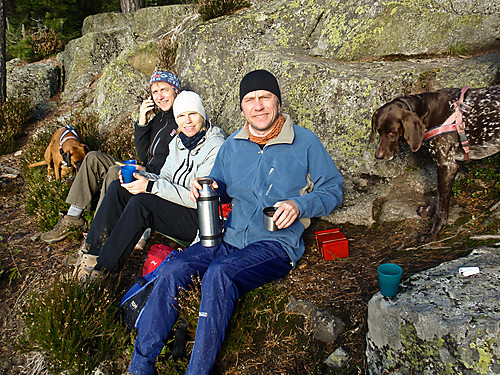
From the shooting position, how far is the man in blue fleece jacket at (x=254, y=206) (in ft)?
9.22

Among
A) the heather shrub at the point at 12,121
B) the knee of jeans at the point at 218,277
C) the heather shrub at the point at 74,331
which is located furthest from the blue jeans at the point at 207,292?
the heather shrub at the point at 12,121

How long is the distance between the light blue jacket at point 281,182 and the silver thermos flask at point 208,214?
0.64 ft

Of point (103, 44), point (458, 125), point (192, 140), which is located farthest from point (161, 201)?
point (103, 44)

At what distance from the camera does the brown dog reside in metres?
6.30

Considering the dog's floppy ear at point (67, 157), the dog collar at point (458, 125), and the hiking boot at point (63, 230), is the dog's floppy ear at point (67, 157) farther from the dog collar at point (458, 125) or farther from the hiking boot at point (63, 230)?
the dog collar at point (458, 125)

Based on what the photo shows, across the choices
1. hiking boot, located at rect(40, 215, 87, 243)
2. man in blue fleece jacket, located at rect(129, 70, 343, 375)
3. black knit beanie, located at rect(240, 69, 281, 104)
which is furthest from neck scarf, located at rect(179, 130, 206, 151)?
hiking boot, located at rect(40, 215, 87, 243)

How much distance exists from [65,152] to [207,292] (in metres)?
4.92

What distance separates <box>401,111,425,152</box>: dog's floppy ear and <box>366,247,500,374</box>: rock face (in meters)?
1.41

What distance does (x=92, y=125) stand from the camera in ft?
25.9

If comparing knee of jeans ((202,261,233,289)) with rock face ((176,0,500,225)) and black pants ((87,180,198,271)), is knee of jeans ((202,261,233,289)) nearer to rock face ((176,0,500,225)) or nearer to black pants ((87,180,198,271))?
black pants ((87,180,198,271))

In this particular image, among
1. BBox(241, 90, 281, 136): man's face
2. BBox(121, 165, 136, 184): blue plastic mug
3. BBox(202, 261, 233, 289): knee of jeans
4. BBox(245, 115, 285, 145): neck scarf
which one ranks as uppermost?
BBox(241, 90, 281, 136): man's face

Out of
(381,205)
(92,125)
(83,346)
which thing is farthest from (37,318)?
(92,125)

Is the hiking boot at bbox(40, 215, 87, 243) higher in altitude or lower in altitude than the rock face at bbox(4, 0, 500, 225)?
lower

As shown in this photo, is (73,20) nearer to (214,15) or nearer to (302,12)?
(214,15)
